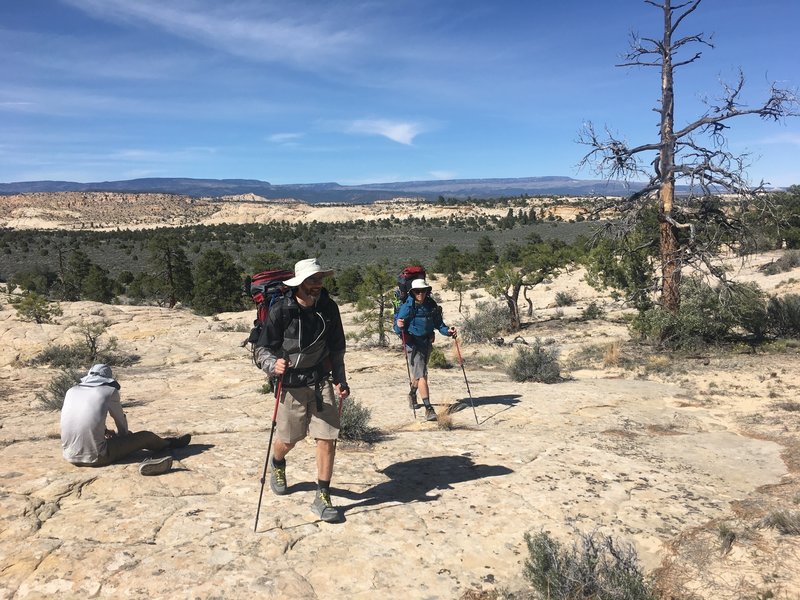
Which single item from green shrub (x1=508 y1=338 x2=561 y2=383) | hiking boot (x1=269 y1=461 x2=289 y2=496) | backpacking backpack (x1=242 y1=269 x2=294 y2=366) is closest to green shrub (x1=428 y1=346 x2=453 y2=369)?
green shrub (x1=508 y1=338 x2=561 y2=383)

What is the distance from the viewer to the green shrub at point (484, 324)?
15586mm

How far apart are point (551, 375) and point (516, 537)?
6126 mm

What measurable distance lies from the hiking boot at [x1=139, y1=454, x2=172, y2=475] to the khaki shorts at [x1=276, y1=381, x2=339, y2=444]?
4.05ft

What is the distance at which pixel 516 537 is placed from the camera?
4.14 metres

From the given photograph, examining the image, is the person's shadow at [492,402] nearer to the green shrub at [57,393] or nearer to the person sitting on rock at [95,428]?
the person sitting on rock at [95,428]

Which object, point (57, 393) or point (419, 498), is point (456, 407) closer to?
point (419, 498)

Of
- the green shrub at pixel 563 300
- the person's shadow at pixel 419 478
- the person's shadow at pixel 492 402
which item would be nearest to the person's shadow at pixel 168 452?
the person's shadow at pixel 419 478

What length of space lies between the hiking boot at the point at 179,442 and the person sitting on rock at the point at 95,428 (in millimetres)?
442

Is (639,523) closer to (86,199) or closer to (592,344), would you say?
(592,344)

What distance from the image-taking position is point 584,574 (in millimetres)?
3443

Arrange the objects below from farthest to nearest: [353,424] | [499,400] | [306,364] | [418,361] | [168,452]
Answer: [499,400]
[418,361]
[353,424]
[168,452]
[306,364]

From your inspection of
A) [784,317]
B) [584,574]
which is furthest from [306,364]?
[784,317]

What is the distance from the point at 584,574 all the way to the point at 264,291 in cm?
321

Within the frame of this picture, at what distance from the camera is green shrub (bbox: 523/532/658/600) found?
327 cm
